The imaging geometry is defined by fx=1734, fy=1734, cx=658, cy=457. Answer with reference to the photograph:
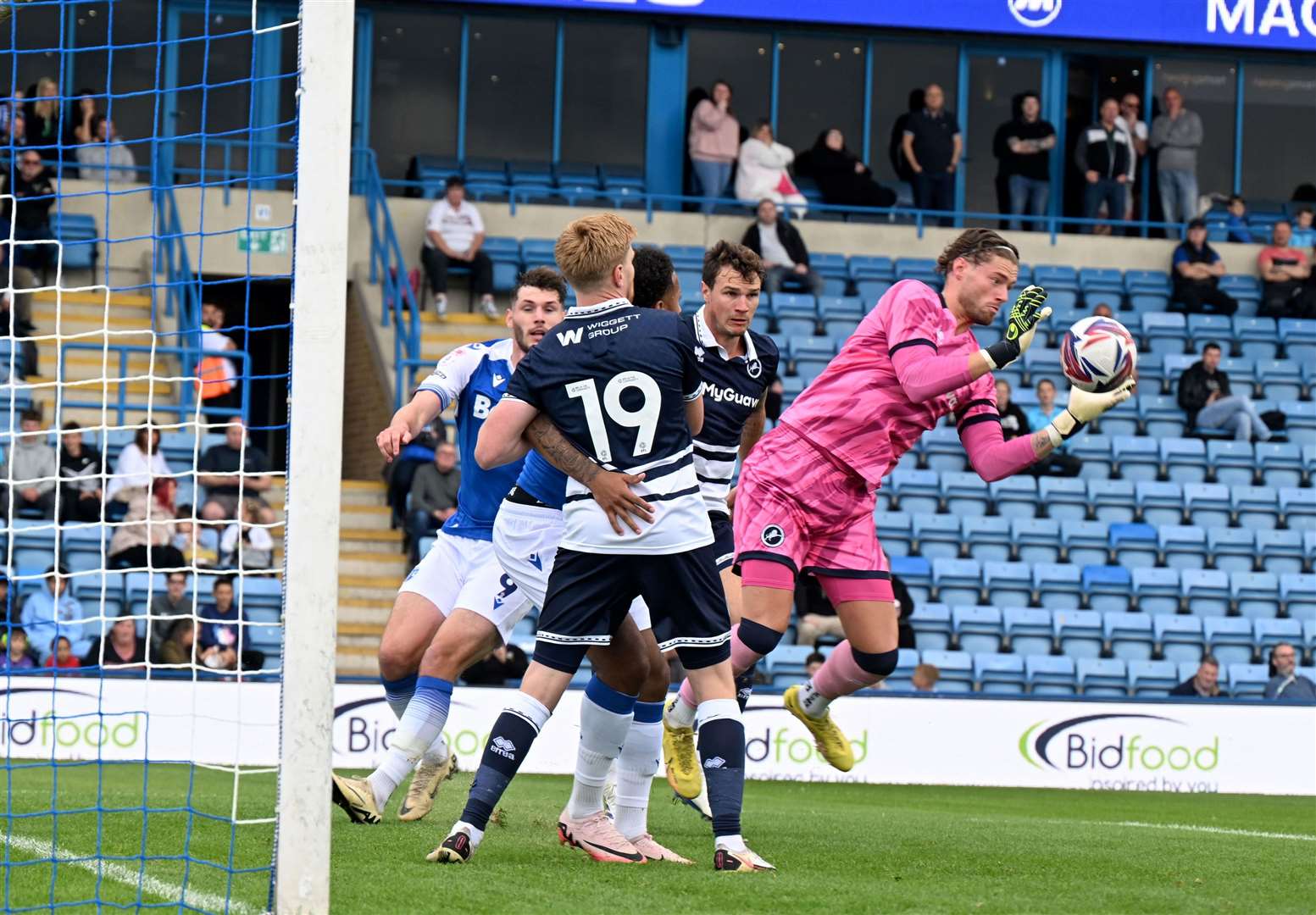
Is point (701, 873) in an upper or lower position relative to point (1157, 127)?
lower

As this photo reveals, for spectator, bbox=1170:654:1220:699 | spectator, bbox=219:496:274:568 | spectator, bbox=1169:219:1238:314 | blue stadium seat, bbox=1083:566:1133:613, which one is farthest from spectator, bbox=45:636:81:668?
spectator, bbox=1169:219:1238:314

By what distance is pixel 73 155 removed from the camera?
68.0 feet

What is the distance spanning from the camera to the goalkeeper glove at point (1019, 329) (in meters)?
6.61

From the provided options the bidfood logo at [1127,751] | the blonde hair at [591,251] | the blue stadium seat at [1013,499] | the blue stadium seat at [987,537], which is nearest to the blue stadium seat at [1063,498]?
the blue stadium seat at [1013,499]

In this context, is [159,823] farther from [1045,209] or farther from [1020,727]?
[1045,209]

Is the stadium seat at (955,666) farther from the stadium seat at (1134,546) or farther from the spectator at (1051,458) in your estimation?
the spectator at (1051,458)

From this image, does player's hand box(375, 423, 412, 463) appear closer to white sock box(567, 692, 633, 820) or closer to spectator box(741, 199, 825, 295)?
white sock box(567, 692, 633, 820)

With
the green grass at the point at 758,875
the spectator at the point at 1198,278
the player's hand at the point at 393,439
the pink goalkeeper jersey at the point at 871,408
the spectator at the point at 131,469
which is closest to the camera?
the green grass at the point at 758,875

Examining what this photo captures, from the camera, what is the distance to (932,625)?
16797 millimetres

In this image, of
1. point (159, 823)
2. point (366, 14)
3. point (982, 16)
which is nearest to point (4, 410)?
point (366, 14)

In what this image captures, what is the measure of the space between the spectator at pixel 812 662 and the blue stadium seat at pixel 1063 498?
4149 mm

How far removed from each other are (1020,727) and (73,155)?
13193 millimetres

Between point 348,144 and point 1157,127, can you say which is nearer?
point 348,144

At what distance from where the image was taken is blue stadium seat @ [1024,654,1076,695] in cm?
1645
